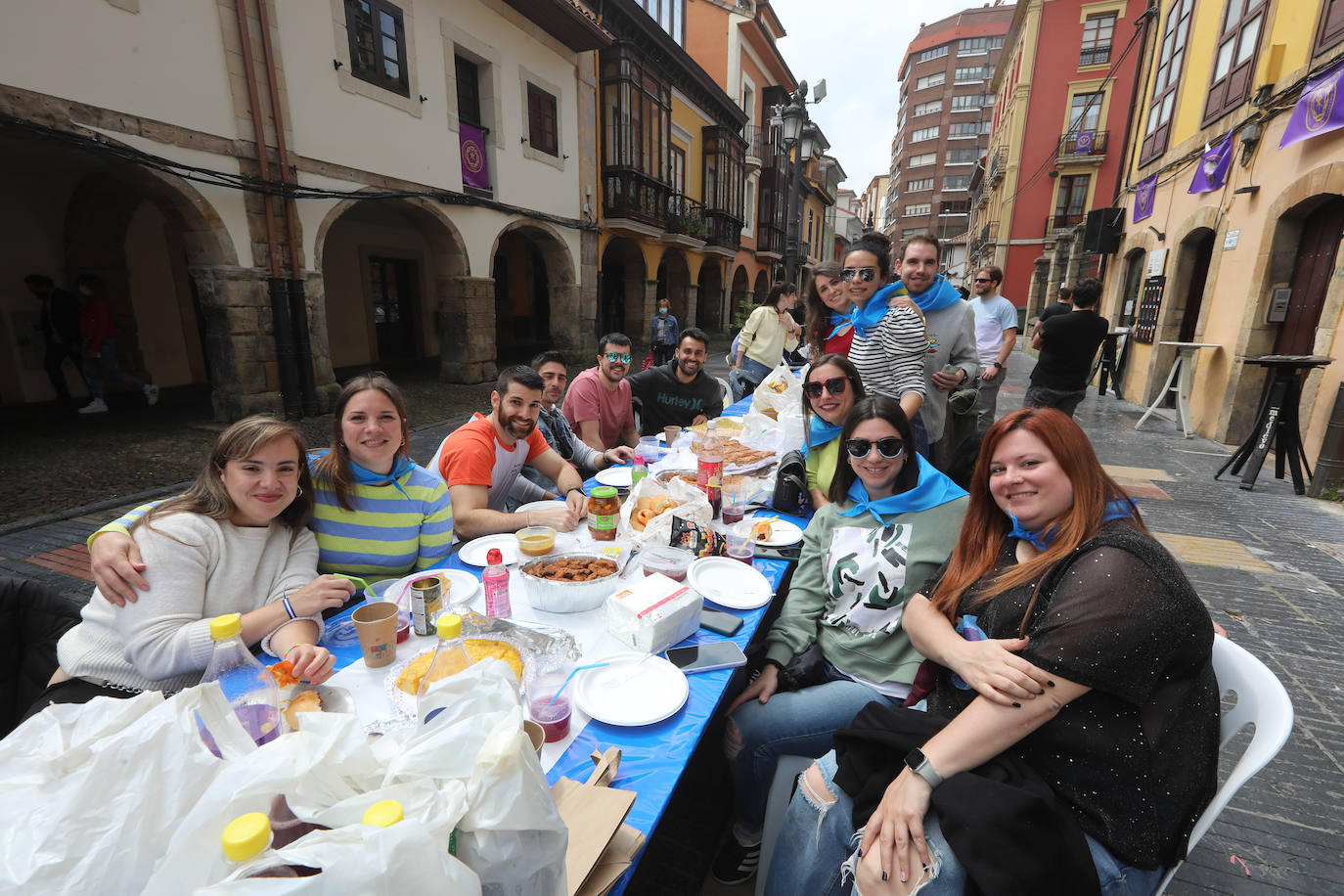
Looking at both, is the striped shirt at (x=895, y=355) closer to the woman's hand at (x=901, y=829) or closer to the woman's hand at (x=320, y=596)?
the woman's hand at (x=901, y=829)

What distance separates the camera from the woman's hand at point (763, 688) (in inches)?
78.8

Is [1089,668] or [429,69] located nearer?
[1089,668]

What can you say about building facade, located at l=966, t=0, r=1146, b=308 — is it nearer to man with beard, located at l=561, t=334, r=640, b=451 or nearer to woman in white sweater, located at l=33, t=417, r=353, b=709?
man with beard, located at l=561, t=334, r=640, b=451

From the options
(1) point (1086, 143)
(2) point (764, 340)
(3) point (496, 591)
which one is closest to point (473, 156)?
(2) point (764, 340)

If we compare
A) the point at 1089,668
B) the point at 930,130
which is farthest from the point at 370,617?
the point at 930,130

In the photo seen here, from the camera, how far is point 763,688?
6.60ft

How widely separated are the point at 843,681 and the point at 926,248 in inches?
124

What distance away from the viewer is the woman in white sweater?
5.30 ft

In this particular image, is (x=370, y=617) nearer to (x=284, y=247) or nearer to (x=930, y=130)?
(x=284, y=247)

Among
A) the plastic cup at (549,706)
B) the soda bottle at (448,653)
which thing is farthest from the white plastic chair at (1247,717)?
the soda bottle at (448,653)

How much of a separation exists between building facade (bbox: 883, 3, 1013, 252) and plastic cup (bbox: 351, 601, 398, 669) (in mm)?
54731

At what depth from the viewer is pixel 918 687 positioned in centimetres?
185

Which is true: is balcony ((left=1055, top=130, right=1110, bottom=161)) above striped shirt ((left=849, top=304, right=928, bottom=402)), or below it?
above

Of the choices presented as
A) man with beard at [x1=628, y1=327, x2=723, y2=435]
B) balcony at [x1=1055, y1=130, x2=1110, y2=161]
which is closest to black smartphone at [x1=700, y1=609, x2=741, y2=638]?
man with beard at [x1=628, y1=327, x2=723, y2=435]
